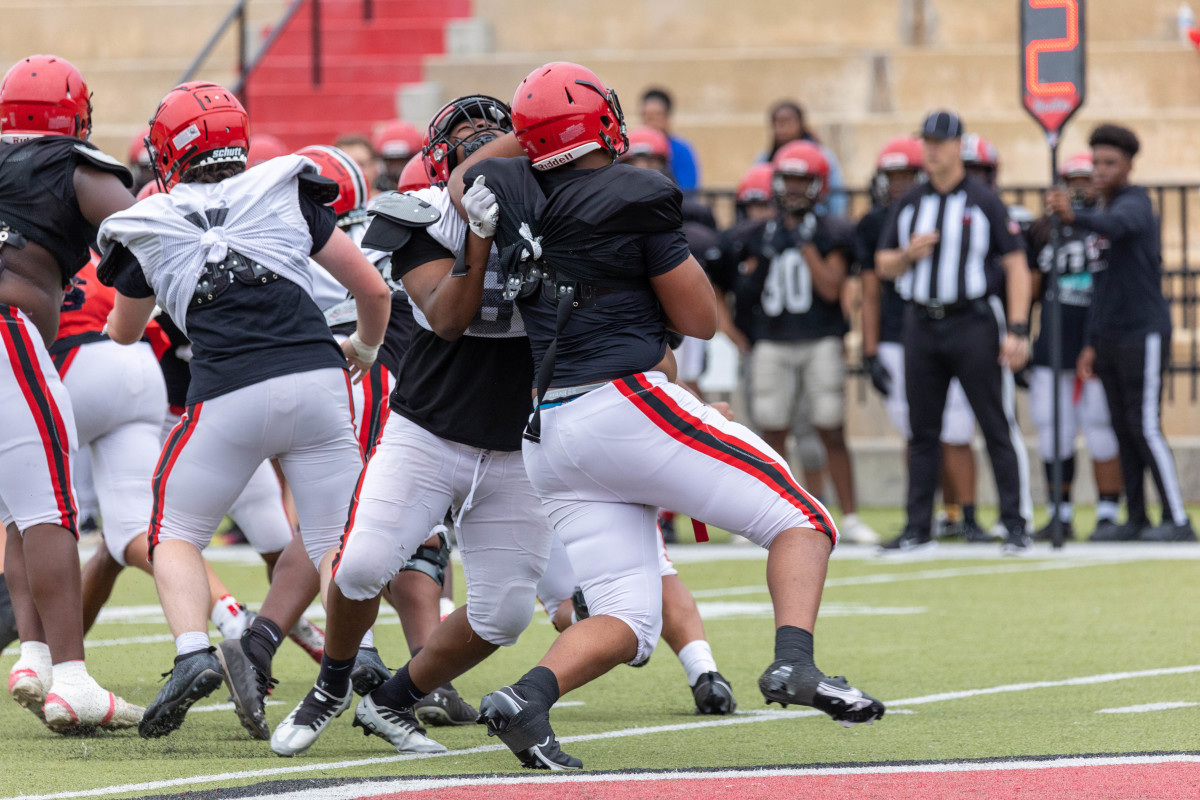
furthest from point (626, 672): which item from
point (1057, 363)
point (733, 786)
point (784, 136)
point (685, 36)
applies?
point (685, 36)

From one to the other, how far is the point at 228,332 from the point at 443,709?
52.6 inches

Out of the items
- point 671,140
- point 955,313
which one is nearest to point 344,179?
point 955,313

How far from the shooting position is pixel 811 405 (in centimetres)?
1184

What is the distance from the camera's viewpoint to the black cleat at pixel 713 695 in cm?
586

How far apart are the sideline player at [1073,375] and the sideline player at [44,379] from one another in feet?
24.0

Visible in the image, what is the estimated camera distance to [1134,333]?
11250 mm

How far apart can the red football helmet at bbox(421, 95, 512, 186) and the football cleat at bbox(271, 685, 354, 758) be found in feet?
4.79

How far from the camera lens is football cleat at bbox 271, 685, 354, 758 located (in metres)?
5.14

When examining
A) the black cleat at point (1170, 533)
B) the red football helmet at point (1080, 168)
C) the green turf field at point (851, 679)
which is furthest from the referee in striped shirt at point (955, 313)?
the red football helmet at point (1080, 168)

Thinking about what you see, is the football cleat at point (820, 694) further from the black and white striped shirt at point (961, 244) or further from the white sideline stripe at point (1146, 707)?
the black and white striped shirt at point (961, 244)

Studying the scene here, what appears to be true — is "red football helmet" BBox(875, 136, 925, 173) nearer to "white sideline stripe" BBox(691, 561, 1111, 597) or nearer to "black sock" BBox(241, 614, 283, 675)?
"white sideline stripe" BBox(691, 561, 1111, 597)

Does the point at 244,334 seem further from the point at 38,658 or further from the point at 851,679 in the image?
the point at 851,679

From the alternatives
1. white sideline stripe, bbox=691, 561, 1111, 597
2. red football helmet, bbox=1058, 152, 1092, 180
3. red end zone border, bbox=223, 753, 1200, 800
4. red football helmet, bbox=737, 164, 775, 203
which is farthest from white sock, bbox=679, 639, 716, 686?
red football helmet, bbox=1058, 152, 1092, 180

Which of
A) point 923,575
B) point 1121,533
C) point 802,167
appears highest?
point 802,167
